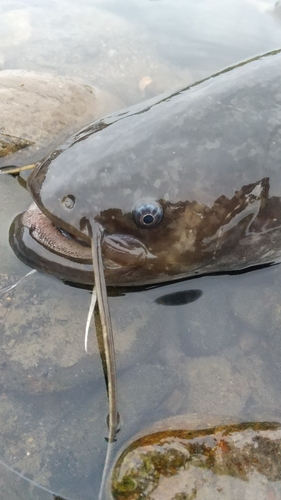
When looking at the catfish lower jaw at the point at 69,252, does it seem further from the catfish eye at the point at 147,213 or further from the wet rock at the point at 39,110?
the wet rock at the point at 39,110

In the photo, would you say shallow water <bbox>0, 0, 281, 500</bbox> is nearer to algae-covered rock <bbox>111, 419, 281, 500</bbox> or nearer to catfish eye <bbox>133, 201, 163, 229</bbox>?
algae-covered rock <bbox>111, 419, 281, 500</bbox>

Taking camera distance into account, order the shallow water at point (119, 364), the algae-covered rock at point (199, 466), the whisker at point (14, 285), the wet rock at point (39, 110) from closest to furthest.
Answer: the algae-covered rock at point (199, 466) < the shallow water at point (119, 364) < the whisker at point (14, 285) < the wet rock at point (39, 110)

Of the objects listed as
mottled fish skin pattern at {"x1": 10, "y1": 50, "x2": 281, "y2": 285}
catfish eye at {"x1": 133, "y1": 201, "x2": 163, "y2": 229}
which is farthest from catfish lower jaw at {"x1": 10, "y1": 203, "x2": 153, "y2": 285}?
catfish eye at {"x1": 133, "y1": 201, "x2": 163, "y2": 229}

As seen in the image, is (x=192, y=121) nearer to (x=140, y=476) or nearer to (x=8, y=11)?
(x=140, y=476)

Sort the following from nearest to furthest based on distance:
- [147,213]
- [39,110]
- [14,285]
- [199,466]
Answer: [199,466] < [147,213] < [14,285] < [39,110]

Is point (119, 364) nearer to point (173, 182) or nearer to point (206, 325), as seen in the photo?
point (206, 325)

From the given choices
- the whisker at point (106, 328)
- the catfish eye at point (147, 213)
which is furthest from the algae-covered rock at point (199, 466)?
the catfish eye at point (147, 213)

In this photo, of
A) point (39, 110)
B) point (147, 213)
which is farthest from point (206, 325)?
point (39, 110)
